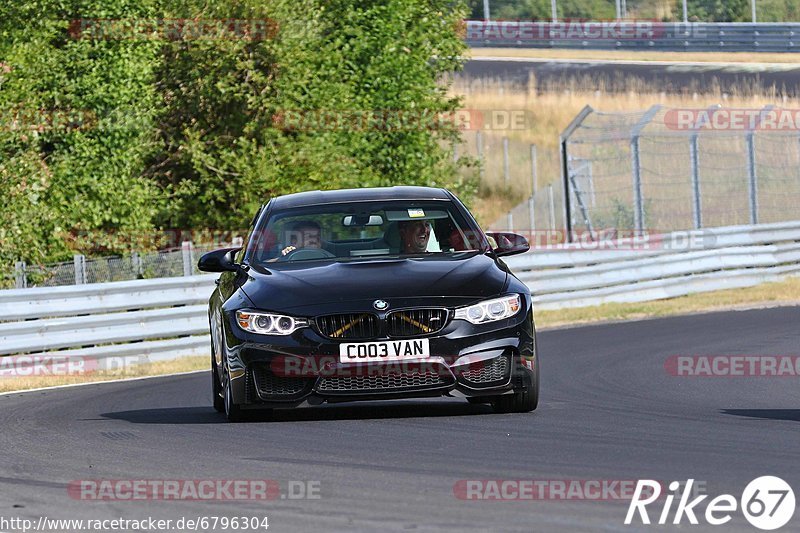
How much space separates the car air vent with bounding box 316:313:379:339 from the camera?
29.7 ft

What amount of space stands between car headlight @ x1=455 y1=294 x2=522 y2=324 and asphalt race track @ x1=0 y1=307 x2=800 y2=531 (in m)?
0.59

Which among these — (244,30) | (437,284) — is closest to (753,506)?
(437,284)

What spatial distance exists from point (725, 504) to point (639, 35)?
2127 inches

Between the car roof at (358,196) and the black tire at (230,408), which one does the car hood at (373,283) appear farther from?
the car roof at (358,196)

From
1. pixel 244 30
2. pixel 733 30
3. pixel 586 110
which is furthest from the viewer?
pixel 733 30

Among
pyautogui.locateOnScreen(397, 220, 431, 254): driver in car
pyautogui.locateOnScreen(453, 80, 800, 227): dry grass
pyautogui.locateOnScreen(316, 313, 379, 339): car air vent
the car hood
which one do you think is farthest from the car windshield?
pyautogui.locateOnScreen(453, 80, 800, 227): dry grass

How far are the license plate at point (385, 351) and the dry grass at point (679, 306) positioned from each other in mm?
11419

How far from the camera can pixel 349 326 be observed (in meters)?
9.06

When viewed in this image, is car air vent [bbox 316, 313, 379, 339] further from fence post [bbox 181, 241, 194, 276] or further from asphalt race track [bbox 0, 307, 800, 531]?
fence post [bbox 181, 241, 194, 276]

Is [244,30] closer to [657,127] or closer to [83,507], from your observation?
[83,507]

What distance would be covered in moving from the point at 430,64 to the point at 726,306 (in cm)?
1328

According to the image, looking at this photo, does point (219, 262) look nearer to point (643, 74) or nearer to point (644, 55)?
point (643, 74)

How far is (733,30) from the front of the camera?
5469cm

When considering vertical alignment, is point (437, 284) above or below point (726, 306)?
above
